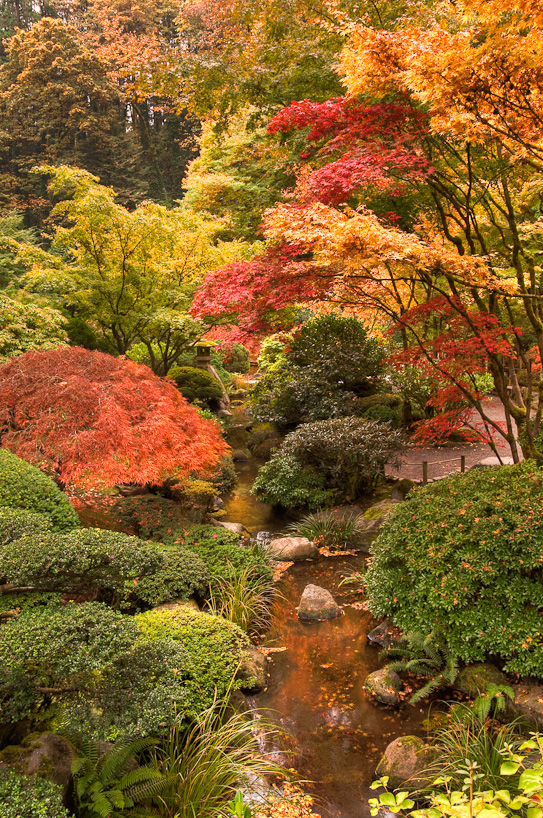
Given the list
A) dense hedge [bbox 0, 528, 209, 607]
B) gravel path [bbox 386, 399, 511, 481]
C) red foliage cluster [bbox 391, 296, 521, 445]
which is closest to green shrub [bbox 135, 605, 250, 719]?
dense hedge [bbox 0, 528, 209, 607]

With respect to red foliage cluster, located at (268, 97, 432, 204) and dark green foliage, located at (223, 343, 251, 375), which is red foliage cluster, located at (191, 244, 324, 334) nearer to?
red foliage cluster, located at (268, 97, 432, 204)

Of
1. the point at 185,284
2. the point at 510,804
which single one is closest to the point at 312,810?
the point at 510,804

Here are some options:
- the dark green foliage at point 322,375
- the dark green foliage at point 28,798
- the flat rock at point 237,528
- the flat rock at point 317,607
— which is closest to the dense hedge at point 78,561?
the dark green foliage at point 28,798

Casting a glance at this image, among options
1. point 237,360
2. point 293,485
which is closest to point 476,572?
point 293,485

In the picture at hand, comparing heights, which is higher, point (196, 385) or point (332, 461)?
point (196, 385)

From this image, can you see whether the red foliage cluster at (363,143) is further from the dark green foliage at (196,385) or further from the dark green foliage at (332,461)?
the dark green foliage at (196,385)

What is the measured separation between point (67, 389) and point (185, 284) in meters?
6.35

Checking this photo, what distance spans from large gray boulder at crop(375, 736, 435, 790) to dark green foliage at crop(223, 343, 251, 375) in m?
16.1

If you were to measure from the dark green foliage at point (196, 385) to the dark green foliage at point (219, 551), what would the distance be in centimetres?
765

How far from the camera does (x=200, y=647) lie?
13.6ft

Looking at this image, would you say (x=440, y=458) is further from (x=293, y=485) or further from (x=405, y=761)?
(x=405, y=761)

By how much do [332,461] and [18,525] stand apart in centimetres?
581

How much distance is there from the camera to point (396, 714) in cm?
416

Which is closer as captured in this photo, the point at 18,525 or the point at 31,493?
the point at 18,525
